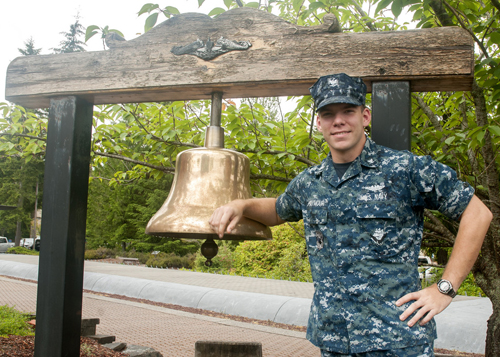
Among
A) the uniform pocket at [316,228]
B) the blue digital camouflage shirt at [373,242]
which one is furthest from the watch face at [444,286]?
the uniform pocket at [316,228]

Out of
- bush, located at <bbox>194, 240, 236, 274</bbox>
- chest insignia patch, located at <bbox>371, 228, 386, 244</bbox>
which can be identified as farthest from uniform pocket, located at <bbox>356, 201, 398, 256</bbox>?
bush, located at <bbox>194, 240, 236, 274</bbox>

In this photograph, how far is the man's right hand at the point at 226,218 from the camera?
1.93 metres

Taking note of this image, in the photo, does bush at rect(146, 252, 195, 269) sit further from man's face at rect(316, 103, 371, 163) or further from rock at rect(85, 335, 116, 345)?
man's face at rect(316, 103, 371, 163)

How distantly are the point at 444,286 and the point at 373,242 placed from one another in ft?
0.97

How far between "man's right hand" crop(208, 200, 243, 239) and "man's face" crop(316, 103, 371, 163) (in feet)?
1.71

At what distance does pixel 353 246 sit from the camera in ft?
5.80

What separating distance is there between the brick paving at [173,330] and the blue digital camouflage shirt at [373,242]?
171 inches

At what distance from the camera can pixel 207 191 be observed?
2205 millimetres

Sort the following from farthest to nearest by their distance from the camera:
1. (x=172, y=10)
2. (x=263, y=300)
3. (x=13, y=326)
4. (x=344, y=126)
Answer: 1. (x=263, y=300)
2. (x=13, y=326)
3. (x=172, y=10)
4. (x=344, y=126)

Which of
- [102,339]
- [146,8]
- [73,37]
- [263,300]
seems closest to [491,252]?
[146,8]

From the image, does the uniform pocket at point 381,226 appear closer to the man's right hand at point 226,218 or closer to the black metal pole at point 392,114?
the black metal pole at point 392,114

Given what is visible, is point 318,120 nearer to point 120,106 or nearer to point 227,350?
point 227,350

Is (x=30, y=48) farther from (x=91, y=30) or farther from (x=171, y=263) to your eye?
(x=91, y=30)

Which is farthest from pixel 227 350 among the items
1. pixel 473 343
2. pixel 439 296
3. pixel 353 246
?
pixel 473 343
